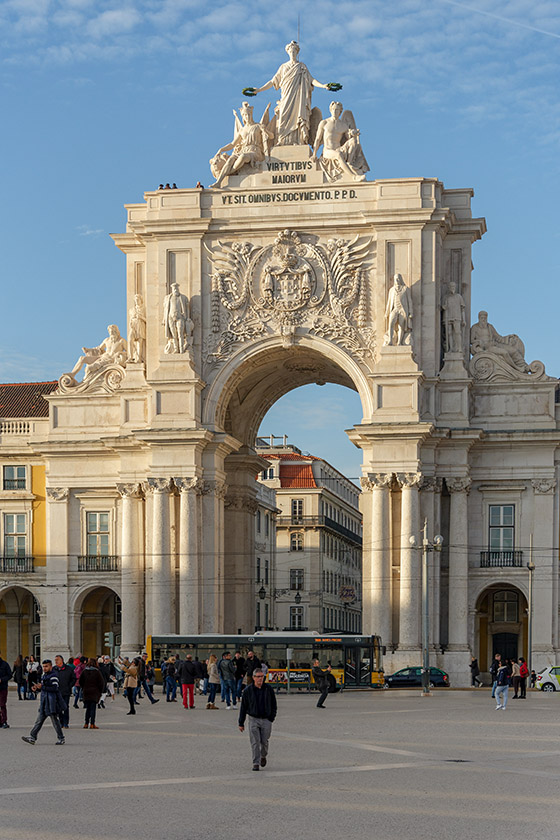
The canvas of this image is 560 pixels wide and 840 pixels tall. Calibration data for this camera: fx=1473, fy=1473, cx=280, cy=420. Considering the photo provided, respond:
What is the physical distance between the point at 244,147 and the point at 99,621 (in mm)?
22840

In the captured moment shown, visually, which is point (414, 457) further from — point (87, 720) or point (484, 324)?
point (87, 720)

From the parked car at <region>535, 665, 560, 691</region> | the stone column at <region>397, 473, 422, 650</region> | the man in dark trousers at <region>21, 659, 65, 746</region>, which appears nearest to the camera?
the man in dark trousers at <region>21, 659, 65, 746</region>

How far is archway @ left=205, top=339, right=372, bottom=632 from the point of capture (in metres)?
62.5

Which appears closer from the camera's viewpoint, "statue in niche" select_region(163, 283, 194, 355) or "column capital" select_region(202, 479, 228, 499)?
"statue in niche" select_region(163, 283, 194, 355)

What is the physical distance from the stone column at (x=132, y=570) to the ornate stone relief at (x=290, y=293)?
23.0 feet

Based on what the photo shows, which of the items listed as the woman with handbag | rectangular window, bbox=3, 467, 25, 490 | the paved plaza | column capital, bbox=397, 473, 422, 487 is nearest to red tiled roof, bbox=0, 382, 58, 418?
rectangular window, bbox=3, 467, 25, 490

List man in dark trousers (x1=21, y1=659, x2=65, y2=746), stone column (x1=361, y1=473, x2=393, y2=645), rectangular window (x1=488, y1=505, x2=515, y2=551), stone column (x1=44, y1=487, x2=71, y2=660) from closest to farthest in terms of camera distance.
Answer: man in dark trousers (x1=21, y1=659, x2=65, y2=746) < stone column (x1=361, y1=473, x2=393, y2=645) < rectangular window (x1=488, y1=505, x2=515, y2=551) < stone column (x1=44, y1=487, x2=71, y2=660)

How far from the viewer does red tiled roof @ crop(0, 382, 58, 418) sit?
73750 mm

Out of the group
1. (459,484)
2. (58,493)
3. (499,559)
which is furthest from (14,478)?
(499,559)

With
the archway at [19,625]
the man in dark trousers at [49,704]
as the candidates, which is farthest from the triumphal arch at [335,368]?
the man in dark trousers at [49,704]

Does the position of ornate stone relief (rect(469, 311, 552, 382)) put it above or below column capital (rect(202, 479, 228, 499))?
above

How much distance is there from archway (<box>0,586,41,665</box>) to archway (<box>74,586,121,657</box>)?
291 cm

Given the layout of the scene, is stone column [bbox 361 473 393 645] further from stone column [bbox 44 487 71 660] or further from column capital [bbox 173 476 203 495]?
stone column [bbox 44 487 71 660]

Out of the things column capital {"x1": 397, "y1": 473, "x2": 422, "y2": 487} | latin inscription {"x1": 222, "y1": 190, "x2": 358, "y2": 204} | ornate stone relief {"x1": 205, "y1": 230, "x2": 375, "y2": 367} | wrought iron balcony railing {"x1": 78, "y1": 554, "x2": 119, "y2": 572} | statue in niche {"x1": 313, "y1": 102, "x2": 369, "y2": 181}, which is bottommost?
wrought iron balcony railing {"x1": 78, "y1": 554, "x2": 119, "y2": 572}
